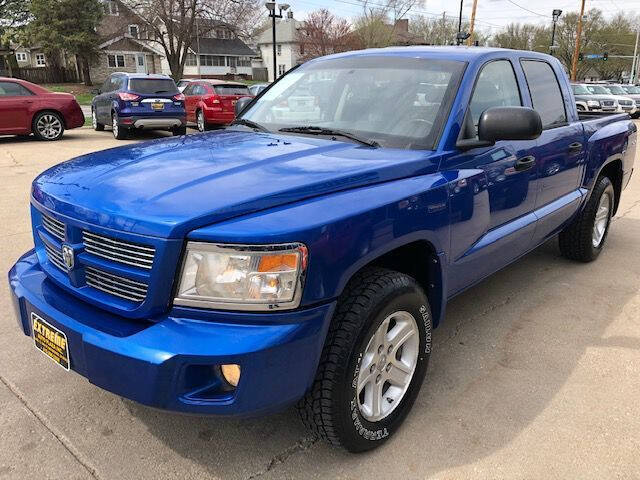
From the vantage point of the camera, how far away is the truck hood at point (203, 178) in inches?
79.4

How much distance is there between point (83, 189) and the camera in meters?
2.30

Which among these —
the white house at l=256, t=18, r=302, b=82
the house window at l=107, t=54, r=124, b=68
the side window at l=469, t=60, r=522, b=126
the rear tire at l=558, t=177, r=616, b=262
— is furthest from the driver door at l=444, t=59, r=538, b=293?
the white house at l=256, t=18, r=302, b=82

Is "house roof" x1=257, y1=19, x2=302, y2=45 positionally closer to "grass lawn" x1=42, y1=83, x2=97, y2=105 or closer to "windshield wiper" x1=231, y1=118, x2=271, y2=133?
"grass lawn" x1=42, y1=83, x2=97, y2=105

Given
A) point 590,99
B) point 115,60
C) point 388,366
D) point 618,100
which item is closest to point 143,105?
point 388,366

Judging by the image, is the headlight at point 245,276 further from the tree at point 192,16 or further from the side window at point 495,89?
the tree at point 192,16

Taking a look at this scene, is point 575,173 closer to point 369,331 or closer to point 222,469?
point 369,331

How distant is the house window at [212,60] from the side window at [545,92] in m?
67.0

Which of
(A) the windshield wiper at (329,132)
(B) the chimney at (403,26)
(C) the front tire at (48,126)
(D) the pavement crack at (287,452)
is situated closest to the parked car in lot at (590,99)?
(C) the front tire at (48,126)

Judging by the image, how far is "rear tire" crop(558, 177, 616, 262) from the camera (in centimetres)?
474

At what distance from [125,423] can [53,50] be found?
4384cm

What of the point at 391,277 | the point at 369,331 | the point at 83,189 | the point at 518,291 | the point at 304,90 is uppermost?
the point at 304,90

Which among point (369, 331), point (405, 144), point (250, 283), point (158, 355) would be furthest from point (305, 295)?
point (405, 144)

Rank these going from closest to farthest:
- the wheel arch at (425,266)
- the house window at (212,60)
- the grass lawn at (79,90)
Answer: the wheel arch at (425,266) < the grass lawn at (79,90) < the house window at (212,60)

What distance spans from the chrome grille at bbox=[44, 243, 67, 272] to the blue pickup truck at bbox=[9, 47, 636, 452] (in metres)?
0.01
